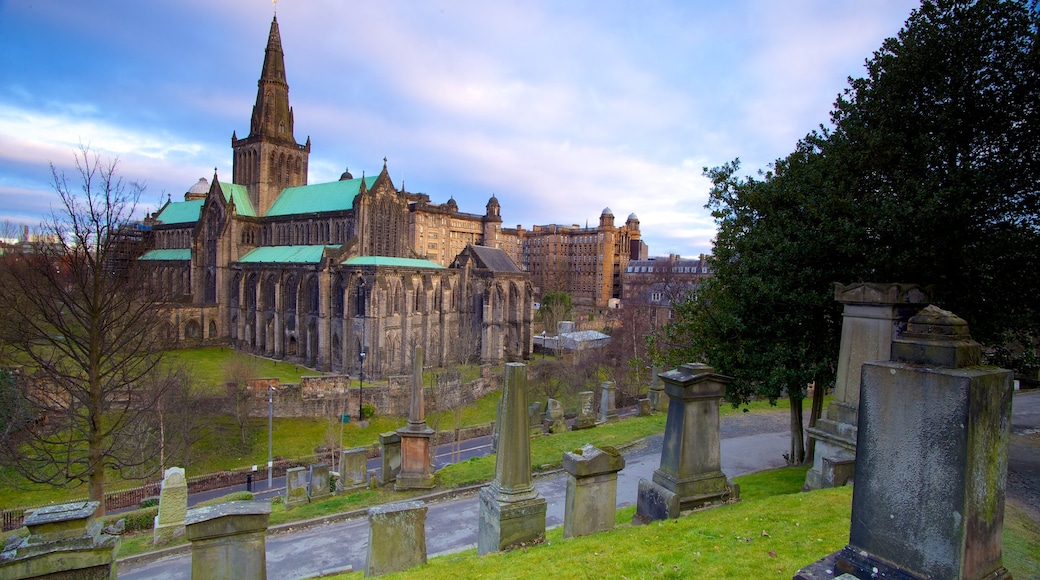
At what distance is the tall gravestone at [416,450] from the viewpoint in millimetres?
12040

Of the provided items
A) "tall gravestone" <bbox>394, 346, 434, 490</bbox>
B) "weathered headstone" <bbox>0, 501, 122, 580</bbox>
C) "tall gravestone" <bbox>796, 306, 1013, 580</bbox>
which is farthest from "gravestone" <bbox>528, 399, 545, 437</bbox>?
"tall gravestone" <bbox>796, 306, 1013, 580</bbox>

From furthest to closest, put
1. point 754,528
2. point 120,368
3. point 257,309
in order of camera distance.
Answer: point 257,309 → point 120,368 → point 754,528

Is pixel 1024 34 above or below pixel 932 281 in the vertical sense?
above

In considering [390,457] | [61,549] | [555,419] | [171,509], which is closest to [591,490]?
[61,549]

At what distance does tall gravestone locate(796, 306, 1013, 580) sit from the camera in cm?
331

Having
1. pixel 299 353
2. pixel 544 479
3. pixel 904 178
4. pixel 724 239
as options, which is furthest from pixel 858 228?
pixel 299 353

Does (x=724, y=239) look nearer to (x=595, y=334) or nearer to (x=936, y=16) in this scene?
(x=936, y=16)

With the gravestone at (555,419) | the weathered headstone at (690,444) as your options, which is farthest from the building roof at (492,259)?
the weathered headstone at (690,444)

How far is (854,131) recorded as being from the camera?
9953 millimetres

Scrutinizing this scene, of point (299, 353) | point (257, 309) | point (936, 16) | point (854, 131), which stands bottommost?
point (299, 353)

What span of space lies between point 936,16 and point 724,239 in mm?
5630

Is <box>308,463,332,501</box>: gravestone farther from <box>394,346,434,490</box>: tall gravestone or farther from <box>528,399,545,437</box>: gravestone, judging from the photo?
<box>528,399,545,437</box>: gravestone

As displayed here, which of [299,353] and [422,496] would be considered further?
[299,353]

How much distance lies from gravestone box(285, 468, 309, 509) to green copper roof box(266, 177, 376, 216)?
3335cm
